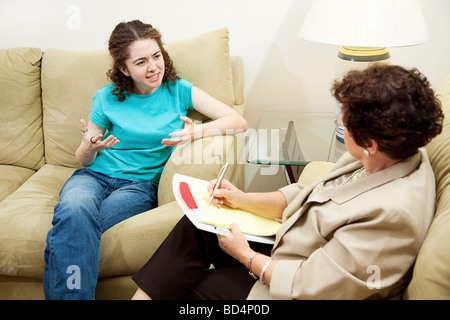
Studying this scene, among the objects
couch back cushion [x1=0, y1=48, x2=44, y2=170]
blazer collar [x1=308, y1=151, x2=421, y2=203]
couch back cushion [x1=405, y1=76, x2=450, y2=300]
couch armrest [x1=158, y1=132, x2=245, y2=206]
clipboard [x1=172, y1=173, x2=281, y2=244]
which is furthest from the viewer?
couch back cushion [x1=0, y1=48, x2=44, y2=170]

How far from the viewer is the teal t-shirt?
1.87 m

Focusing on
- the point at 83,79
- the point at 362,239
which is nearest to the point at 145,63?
the point at 83,79

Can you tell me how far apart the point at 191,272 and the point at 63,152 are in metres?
1.15

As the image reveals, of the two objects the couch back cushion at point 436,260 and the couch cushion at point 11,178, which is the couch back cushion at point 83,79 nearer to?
the couch cushion at point 11,178

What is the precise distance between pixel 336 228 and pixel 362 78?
36 centimetres

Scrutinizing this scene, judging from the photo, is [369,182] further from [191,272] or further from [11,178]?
[11,178]

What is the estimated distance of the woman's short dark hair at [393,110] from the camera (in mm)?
969

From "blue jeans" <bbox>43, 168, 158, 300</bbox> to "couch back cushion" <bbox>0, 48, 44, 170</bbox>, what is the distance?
589mm

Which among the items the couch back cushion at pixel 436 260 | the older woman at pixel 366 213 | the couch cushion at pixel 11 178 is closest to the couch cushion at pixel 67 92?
the couch cushion at pixel 11 178

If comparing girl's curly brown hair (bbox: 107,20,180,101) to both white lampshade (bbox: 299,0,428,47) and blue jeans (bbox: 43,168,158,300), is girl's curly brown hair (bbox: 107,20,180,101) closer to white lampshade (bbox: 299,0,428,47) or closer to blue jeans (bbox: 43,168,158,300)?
blue jeans (bbox: 43,168,158,300)

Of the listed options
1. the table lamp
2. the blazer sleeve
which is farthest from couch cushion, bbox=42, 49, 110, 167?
the blazer sleeve

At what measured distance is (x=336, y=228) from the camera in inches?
41.9

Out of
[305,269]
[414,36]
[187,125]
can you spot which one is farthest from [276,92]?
[305,269]
